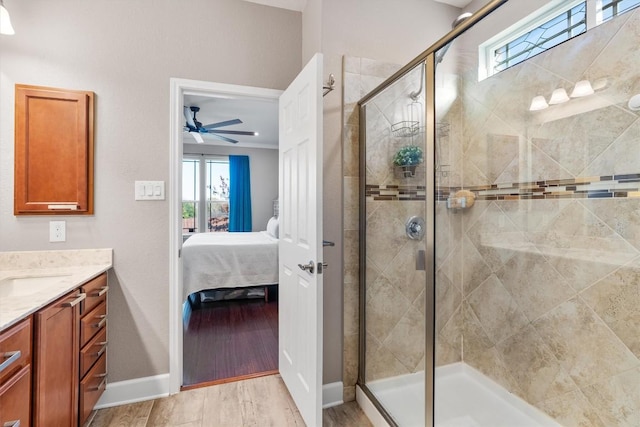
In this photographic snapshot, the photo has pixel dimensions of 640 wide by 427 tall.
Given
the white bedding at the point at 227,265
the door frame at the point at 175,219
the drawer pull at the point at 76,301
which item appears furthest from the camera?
the white bedding at the point at 227,265

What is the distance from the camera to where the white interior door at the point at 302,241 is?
158 cm

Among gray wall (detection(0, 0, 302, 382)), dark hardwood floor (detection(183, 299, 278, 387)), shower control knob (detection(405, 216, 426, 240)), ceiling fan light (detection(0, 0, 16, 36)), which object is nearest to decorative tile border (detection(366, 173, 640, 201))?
shower control knob (detection(405, 216, 426, 240))

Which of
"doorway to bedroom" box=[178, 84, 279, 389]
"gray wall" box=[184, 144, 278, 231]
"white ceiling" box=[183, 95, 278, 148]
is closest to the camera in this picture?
"doorway to bedroom" box=[178, 84, 279, 389]

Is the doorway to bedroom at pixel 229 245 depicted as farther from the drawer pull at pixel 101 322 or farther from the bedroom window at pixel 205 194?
the drawer pull at pixel 101 322

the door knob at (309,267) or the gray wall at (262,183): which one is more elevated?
the gray wall at (262,183)

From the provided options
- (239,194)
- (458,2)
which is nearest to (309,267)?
(458,2)

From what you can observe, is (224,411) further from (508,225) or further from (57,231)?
(508,225)

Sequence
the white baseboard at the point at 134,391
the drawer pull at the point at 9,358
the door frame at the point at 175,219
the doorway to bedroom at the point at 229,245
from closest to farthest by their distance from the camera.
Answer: the drawer pull at the point at 9,358
the white baseboard at the point at 134,391
the door frame at the point at 175,219
the doorway to bedroom at the point at 229,245

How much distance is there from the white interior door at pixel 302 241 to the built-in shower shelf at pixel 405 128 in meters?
0.55

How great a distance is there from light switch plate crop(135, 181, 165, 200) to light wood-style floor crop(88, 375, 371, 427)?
1.30m

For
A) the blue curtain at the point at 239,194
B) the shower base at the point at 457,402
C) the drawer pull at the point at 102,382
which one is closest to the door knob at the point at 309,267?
the shower base at the point at 457,402

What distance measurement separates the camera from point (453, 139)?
1.93 m

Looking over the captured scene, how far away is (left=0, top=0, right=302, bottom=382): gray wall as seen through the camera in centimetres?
184

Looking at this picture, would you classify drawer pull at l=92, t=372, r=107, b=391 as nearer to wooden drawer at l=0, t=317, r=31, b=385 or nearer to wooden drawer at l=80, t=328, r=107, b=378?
wooden drawer at l=80, t=328, r=107, b=378
